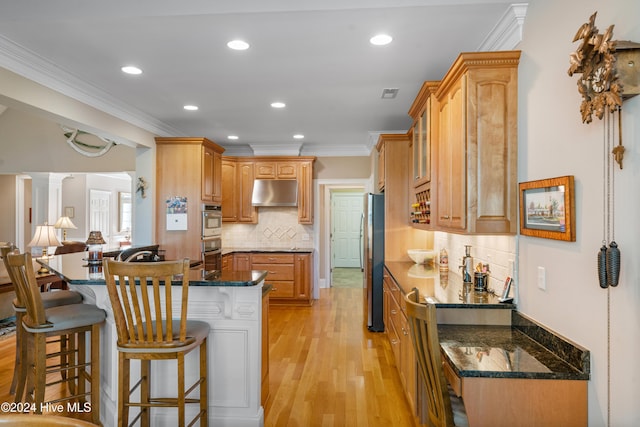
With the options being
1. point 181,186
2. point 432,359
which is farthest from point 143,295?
point 181,186

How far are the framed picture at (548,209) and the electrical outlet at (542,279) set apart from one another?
0.60 ft

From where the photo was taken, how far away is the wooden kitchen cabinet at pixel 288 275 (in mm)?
6184

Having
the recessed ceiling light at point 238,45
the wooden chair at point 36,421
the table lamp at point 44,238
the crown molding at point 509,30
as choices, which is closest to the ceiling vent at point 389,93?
the crown molding at point 509,30

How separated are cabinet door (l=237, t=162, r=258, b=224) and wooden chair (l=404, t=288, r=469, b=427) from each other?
5.18 metres

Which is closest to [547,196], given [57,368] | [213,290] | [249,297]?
[249,297]

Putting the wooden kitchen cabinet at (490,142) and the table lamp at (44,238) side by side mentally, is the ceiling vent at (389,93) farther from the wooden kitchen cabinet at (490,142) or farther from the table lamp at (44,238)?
the table lamp at (44,238)

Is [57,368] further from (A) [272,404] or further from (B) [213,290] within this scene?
(A) [272,404]

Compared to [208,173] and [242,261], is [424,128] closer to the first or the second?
[208,173]

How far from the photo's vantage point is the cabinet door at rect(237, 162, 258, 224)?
670 cm

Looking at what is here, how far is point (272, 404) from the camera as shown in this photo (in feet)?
9.66

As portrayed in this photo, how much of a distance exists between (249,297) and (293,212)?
4409mm

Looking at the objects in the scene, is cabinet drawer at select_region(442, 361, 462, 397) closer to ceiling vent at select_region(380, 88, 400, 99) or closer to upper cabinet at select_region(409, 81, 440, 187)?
upper cabinet at select_region(409, 81, 440, 187)

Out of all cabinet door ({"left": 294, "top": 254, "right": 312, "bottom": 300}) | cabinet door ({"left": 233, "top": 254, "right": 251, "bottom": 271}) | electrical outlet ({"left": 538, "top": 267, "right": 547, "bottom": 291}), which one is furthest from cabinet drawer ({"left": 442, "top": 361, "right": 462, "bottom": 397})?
cabinet door ({"left": 233, "top": 254, "right": 251, "bottom": 271})

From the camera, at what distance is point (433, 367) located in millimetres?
1628
